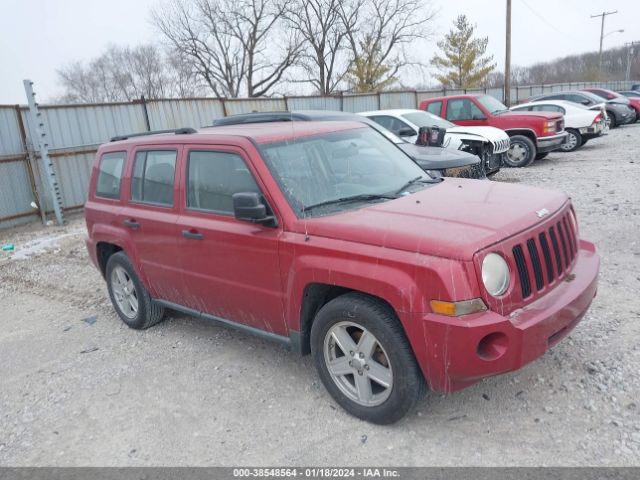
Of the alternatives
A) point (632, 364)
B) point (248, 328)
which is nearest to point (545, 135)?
point (632, 364)

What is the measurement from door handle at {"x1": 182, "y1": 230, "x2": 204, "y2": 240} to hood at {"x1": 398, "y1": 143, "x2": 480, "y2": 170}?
4.19 metres

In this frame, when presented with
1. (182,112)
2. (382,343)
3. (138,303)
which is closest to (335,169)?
(382,343)

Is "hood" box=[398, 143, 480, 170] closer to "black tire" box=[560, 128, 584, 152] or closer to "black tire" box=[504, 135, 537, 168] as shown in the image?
"black tire" box=[504, 135, 537, 168]

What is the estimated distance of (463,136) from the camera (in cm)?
1052

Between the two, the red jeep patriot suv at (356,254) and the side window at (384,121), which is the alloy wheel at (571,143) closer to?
the side window at (384,121)

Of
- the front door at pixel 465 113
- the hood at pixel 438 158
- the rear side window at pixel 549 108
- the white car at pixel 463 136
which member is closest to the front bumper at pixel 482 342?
the hood at pixel 438 158

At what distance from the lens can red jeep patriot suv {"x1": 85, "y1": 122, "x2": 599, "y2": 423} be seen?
279 centimetres

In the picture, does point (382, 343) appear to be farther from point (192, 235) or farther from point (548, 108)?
point (548, 108)

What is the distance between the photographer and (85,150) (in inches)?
459

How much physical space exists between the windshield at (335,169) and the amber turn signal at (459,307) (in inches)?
40.7

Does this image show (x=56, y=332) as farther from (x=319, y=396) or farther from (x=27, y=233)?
(x=27, y=233)

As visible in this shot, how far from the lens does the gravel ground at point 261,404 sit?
3027 millimetres

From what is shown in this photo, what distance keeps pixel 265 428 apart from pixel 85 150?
1009cm

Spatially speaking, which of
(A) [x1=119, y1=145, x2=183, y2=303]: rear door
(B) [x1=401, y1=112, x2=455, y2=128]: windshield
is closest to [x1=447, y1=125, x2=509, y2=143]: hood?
(B) [x1=401, y1=112, x2=455, y2=128]: windshield
